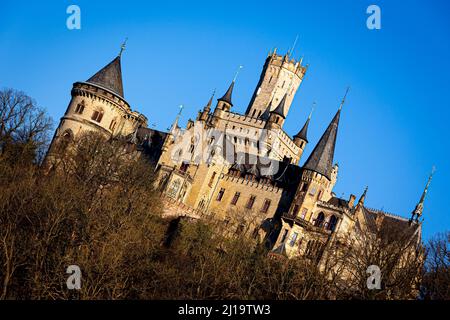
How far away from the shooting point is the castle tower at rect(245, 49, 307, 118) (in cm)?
8825

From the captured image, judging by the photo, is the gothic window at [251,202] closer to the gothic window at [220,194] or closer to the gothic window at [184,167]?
the gothic window at [220,194]

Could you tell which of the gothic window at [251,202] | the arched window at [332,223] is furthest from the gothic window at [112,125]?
the arched window at [332,223]

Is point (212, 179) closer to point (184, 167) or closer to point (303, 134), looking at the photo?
point (184, 167)

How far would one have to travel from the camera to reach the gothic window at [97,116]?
75.7 metres

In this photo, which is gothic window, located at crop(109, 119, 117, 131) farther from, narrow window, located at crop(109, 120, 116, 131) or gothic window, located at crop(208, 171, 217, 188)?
gothic window, located at crop(208, 171, 217, 188)

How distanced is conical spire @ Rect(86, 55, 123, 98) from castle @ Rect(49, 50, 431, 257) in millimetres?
148

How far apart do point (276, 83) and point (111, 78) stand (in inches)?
1076

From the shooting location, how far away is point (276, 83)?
8906 cm

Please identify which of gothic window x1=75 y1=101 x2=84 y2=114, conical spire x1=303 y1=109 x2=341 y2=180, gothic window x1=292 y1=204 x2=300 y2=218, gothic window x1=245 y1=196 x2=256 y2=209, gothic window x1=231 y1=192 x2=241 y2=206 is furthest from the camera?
gothic window x1=75 y1=101 x2=84 y2=114

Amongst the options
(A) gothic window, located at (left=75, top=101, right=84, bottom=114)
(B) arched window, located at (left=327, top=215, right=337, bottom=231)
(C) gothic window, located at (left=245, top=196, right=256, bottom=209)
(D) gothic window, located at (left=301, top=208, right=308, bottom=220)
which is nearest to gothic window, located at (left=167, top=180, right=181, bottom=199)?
(C) gothic window, located at (left=245, top=196, right=256, bottom=209)

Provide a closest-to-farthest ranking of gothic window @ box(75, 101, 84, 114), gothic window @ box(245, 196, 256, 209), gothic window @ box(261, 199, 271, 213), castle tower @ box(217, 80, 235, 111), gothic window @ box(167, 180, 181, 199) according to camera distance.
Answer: gothic window @ box(261, 199, 271, 213), gothic window @ box(167, 180, 181, 199), gothic window @ box(245, 196, 256, 209), gothic window @ box(75, 101, 84, 114), castle tower @ box(217, 80, 235, 111)

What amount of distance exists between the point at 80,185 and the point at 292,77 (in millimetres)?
47582

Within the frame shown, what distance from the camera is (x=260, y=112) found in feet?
286

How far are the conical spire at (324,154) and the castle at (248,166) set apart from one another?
0.40 ft
